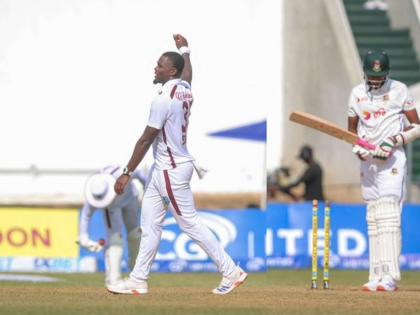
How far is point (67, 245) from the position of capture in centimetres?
2358

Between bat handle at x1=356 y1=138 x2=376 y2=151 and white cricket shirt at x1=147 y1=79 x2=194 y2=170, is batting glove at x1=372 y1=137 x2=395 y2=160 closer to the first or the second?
bat handle at x1=356 y1=138 x2=376 y2=151

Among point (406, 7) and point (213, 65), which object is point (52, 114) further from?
point (406, 7)

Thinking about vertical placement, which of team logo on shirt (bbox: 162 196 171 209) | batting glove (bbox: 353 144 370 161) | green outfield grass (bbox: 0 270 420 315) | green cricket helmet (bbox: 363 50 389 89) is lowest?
green outfield grass (bbox: 0 270 420 315)

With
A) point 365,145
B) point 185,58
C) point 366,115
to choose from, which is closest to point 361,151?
point 365,145

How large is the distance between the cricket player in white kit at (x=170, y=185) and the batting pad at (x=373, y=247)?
6.09ft

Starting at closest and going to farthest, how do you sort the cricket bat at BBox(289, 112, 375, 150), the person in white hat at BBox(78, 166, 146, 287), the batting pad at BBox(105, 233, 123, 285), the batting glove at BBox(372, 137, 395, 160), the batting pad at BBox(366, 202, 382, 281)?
the batting glove at BBox(372, 137, 395, 160) < the cricket bat at BBox(289, 112, 375, 150) < the batting pad at BBox(366, 202, 382, 281) < the batting pad at BBox(105, 233, 123, 285) < the person in white hat at BBox(78, 166, 146, 287)

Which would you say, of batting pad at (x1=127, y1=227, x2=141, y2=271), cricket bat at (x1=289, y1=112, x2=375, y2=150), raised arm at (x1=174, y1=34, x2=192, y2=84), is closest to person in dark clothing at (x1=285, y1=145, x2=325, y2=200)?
batting pad at (x1=127, y1=227, x2=141, y2=271)

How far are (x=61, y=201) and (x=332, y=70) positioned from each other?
6199 millimetres

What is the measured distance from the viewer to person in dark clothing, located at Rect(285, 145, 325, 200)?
24.9 meters

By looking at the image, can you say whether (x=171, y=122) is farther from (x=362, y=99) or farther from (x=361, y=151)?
(x=362, y=99)

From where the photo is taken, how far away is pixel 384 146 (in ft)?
49.3

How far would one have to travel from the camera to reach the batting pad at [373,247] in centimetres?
1524

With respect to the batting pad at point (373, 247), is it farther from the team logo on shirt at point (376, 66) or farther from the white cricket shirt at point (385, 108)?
the team logo on shirt at point (376, 66)

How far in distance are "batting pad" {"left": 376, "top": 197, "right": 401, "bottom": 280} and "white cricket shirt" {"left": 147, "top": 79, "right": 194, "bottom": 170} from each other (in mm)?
2324
